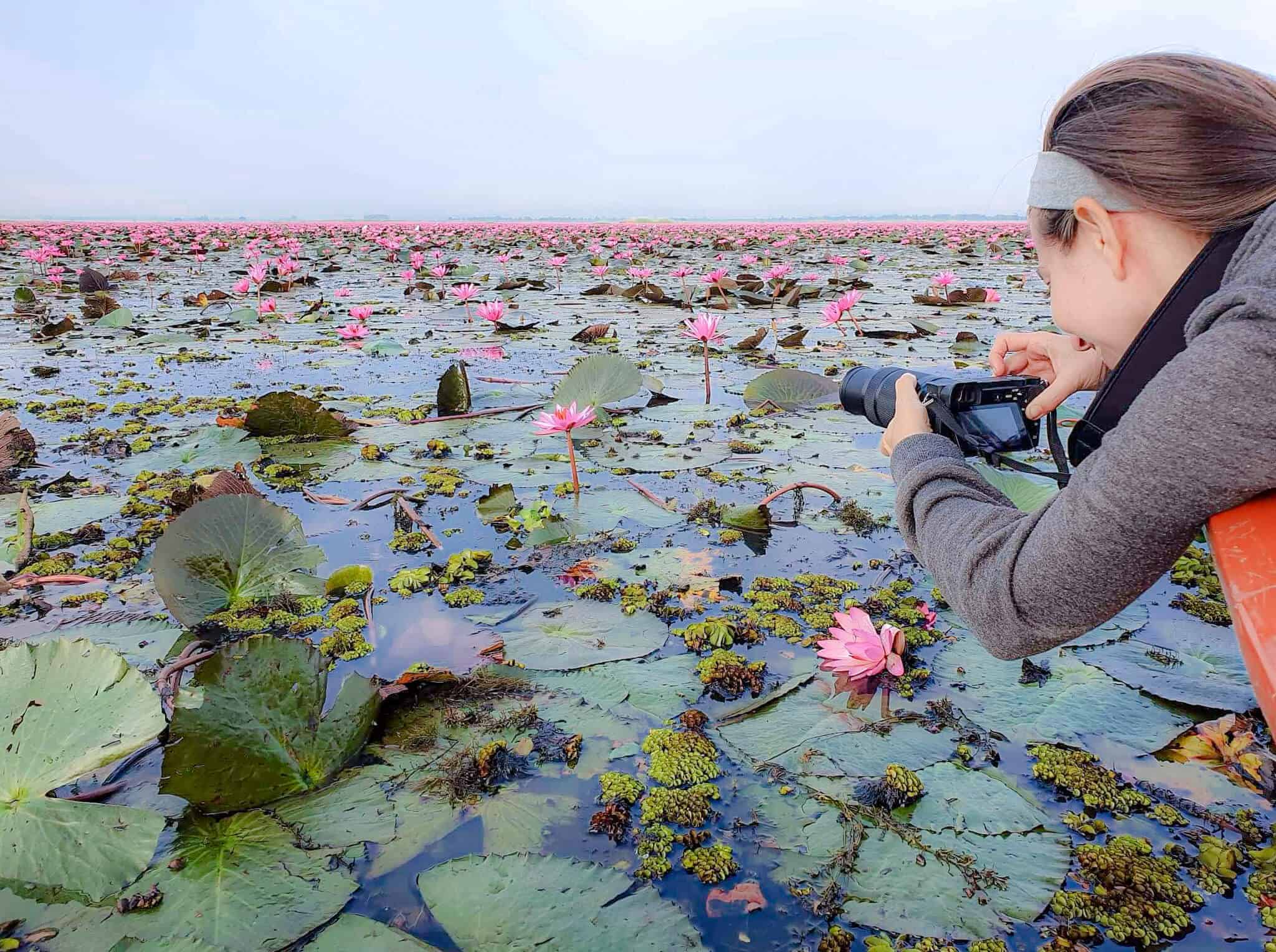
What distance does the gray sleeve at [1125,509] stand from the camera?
0.57 meters

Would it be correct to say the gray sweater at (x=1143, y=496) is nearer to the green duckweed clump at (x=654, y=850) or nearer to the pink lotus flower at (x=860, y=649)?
the pink lotus flower at (x=860, y=649)

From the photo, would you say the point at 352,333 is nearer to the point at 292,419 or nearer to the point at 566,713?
the point at 292,419

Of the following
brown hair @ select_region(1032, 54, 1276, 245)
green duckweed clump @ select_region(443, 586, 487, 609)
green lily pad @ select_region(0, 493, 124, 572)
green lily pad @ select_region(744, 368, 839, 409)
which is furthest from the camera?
green lily pad @ select_region(744, 368, 839, 409)

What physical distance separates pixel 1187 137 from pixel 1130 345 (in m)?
0.20

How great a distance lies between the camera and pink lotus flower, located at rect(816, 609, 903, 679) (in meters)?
1.12

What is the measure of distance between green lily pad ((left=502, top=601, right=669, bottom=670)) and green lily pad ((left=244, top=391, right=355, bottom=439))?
121cm

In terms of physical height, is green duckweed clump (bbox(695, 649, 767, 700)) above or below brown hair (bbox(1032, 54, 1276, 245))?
below

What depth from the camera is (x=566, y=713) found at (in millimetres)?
1119

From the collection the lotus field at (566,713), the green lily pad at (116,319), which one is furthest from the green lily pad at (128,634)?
the green lily pad at (116,319)

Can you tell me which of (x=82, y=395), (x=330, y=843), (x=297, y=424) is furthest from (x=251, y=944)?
(x=82, y=395)

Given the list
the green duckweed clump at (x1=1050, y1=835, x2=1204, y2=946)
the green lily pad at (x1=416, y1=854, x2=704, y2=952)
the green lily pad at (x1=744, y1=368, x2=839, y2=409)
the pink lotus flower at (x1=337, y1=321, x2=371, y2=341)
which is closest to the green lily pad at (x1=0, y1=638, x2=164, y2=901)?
Answer: the green lily pad at (x1=416, y1=854, x2=704, y2=952)

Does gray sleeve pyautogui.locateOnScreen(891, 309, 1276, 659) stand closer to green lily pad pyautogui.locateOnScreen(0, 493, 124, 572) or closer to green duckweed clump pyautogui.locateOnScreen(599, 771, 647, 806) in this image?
green duckweed clump pyautogui.locateOnScreen(599, 771, 647, 806)

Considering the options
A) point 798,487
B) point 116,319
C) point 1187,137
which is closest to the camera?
point 1187,137

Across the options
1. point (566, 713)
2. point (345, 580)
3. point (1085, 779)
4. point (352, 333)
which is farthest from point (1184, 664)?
point (352, 333)
